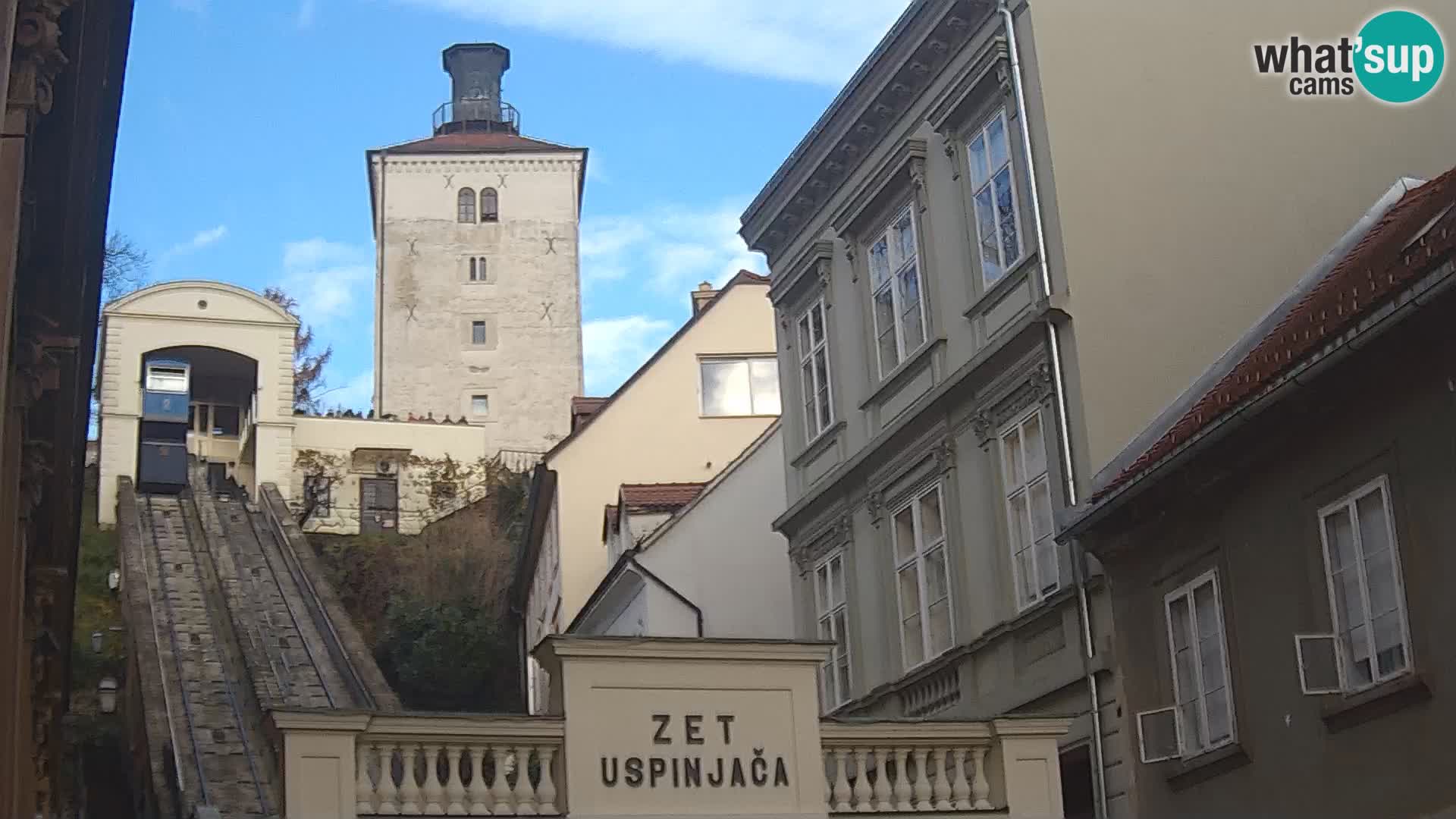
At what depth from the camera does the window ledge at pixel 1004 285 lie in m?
19.8

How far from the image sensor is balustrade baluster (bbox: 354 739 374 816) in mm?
14094

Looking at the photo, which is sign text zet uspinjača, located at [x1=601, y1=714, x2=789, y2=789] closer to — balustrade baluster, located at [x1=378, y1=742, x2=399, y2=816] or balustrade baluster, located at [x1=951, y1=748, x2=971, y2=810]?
balustrade baluster, located at [x1=951, y1=748, x2=971, y2=810]

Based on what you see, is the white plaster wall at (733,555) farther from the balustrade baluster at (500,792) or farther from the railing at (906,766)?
the balustrade baluster at (500,792)

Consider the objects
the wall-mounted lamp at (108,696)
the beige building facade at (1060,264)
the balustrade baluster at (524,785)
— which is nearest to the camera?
the balustrade baluster at (524,785)

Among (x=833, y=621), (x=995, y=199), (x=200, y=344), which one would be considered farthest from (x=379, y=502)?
(x=995, y=199)

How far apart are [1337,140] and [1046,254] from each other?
3241mm

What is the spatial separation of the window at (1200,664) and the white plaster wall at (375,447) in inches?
1743

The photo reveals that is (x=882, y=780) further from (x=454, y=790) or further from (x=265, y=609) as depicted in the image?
(x=265, y=609)

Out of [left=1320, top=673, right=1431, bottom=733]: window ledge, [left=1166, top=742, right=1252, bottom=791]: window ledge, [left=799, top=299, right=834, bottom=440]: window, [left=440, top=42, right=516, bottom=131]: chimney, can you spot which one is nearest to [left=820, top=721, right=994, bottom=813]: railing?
[left=1166, top=742, right=1252, bottom=791]: window ledge

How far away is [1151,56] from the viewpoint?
20219 millimetres

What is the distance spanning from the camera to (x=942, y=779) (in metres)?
15.8

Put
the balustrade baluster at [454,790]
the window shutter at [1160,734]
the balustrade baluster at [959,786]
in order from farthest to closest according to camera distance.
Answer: the window shutter at [1160,734] → the balustrade baluster at [959,786] → the balustrade baluster at [454,790]

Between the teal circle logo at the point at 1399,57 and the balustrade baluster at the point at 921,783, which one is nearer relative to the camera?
the balustrade baluster at the point at 921,783

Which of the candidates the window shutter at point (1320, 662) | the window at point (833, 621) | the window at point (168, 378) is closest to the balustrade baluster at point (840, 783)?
the window shutter at point (1320, 662)
